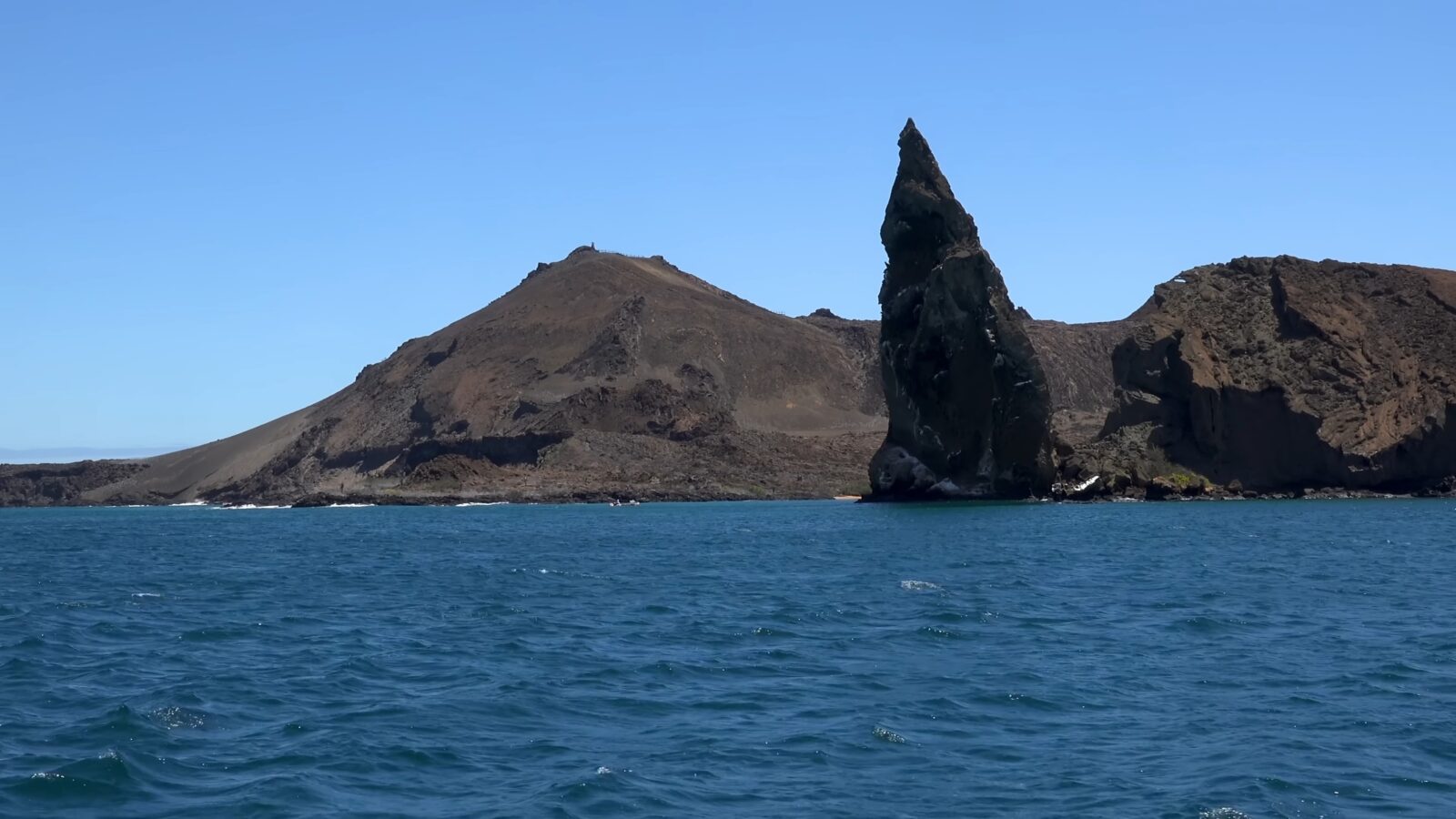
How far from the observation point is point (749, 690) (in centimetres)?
2420

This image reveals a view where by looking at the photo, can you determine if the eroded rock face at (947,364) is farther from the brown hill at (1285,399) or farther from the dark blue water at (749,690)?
the dark blue water at (749,690)

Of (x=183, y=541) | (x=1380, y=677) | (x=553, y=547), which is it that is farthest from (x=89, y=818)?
(x=183, y=541)

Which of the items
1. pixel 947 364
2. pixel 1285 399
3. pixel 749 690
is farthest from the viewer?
pixel 947 364

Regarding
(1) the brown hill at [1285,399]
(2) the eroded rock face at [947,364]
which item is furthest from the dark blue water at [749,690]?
(1) the brown hill at [1285,399]

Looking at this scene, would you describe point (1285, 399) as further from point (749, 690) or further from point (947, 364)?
point (749, 690)

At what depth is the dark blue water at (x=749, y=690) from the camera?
58.7ft

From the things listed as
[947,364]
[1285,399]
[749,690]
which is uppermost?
[947,364]

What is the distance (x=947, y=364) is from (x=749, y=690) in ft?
256

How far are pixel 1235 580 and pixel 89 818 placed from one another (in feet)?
105

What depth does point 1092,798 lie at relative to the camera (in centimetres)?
1747

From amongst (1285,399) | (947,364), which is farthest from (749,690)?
(1285,399)

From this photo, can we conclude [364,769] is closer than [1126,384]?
Yes

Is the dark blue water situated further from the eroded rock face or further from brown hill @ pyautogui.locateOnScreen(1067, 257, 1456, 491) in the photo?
brown hill @ pyautogui.locateOnScreen(1067, 257, 1456, 491)

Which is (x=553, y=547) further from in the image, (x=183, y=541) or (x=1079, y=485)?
(x=1079, y=485)
